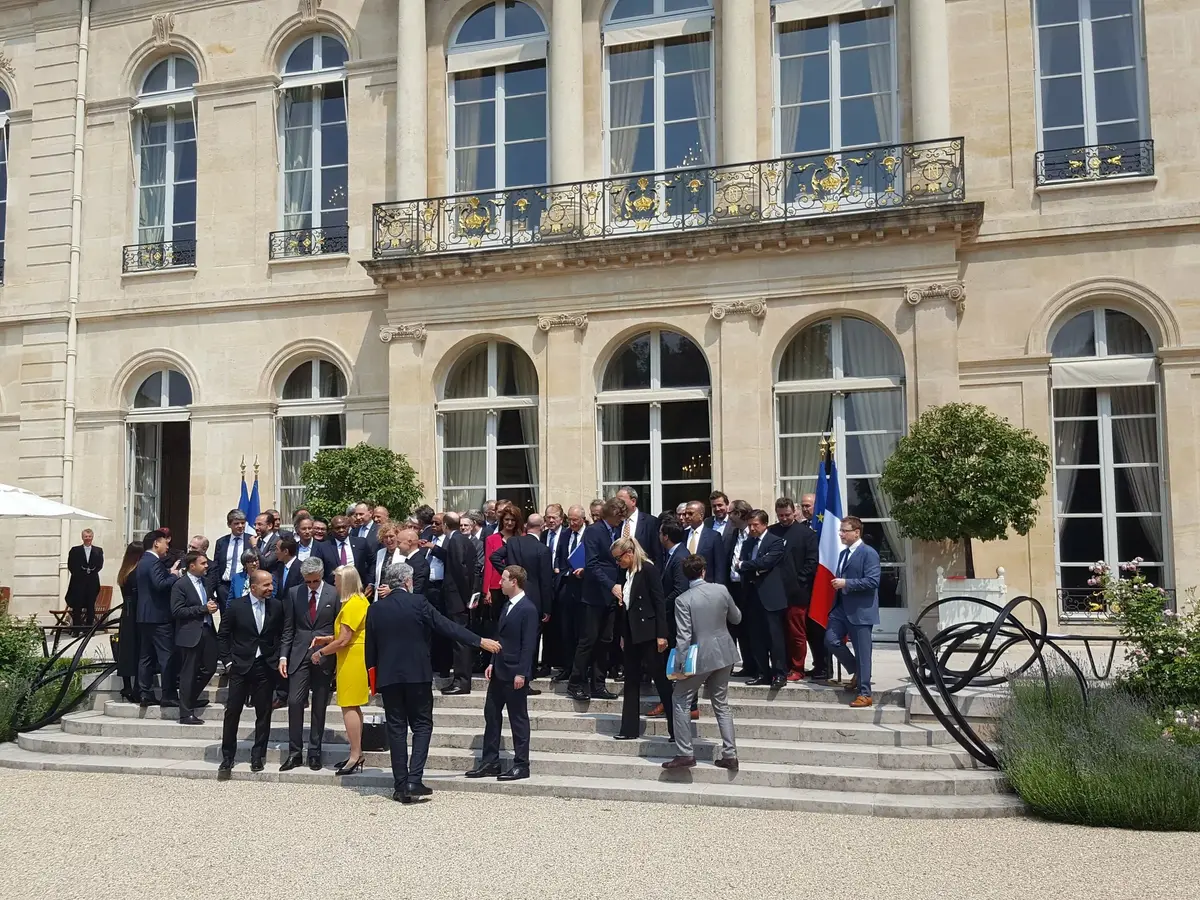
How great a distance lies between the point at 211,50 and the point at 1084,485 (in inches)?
584

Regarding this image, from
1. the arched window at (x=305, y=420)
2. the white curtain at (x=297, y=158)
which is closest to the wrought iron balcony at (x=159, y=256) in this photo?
the white curtain at (x=297, y=158)

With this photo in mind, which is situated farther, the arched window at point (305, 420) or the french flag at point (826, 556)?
the arched window at point (305, 420)

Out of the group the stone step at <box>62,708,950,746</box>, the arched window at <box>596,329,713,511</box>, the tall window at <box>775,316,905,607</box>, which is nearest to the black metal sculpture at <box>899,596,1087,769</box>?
the stone step at <box>62,708,950,746</box>

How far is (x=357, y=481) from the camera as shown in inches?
607

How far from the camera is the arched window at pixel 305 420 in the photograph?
1783cm

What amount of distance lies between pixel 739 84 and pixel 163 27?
32.5 feet

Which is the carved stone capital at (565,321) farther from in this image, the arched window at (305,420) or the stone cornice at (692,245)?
the arched window at (305,420)

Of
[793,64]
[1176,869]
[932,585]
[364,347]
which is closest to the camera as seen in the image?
[1176,869]

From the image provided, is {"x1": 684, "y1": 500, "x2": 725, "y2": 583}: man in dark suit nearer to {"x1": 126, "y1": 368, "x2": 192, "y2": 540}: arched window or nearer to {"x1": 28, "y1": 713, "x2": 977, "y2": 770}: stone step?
{"x1": 28, "y1": 713, "x2": 977, "y2": 770}: stone step

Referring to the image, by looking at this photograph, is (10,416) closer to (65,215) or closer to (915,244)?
(65,215)

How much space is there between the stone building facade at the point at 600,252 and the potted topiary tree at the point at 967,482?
3.23ft

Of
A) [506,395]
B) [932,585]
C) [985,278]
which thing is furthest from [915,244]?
[506,395]

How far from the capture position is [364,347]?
57.5 ft

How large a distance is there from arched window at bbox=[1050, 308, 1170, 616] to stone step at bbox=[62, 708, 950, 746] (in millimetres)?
6009
